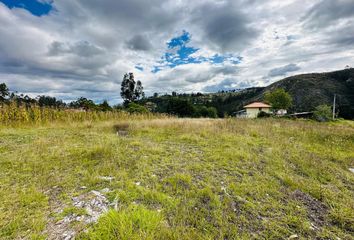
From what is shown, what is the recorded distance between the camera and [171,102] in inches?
1847

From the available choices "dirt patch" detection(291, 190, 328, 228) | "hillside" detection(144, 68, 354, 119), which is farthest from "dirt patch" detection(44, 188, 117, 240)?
"hillside" detection(144, 68, 354, 119)

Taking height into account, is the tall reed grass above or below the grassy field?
above

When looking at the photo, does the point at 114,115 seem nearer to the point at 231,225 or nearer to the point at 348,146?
the point at 231,225

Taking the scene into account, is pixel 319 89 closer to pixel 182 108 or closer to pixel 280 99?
pixel 280 99

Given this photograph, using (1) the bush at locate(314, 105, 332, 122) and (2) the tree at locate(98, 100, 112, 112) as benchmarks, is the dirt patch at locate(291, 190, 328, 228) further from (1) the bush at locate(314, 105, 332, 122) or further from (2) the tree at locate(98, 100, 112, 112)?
(1) the bush at locate(314, 105, 332, 122)

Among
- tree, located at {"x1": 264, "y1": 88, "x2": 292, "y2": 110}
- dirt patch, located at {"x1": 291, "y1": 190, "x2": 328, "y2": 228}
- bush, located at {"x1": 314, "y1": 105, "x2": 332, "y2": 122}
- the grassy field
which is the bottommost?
bush, located at {"x1": 314, "y1": 105, "x2": 332, "y2": 122}

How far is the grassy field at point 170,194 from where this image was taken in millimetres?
1784

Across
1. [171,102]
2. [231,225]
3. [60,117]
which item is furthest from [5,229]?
[171,102]

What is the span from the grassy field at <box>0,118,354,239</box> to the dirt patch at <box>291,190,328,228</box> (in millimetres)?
14

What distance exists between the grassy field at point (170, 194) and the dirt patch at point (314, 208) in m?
0.01

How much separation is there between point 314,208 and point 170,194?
2051mm

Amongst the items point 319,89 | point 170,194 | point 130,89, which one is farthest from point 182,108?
point 319,89

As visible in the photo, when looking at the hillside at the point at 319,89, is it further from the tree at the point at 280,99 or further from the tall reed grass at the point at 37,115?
the tall reed grass at the point at 37,115

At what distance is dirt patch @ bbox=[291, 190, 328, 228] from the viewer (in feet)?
6.93
